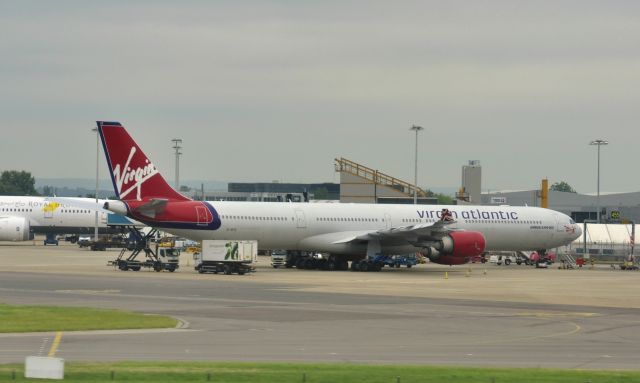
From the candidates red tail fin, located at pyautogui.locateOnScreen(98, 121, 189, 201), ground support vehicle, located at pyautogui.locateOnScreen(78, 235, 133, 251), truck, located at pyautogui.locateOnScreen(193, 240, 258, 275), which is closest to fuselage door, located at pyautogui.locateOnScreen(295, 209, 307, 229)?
truck, located at pyautogui.locateOnScreen(193, 240, 258, 275)

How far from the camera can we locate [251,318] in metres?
37.0

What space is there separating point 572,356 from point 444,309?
47.7 ft

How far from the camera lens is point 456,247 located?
71312 mm

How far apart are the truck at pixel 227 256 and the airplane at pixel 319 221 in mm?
2925

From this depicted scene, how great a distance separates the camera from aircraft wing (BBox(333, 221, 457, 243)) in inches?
2776

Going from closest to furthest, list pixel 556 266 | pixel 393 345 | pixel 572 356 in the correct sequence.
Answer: pixel 572 356, pixel 393 345, pixel 556 266

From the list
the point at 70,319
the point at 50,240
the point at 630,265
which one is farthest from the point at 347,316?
the point at 50,240

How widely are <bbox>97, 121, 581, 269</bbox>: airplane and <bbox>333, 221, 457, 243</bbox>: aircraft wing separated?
0.21 ft

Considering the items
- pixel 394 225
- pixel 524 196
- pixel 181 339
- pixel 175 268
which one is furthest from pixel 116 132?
pixel 524 196

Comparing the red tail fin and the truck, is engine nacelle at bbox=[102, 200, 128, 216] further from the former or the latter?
the truck

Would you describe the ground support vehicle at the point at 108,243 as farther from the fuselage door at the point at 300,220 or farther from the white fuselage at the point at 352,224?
the fuselage door at the point at 300,220

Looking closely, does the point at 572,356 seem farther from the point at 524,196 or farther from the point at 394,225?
the point at 524,196

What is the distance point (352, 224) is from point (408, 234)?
468cm

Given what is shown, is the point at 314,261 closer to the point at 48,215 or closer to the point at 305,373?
the point at 48,215
